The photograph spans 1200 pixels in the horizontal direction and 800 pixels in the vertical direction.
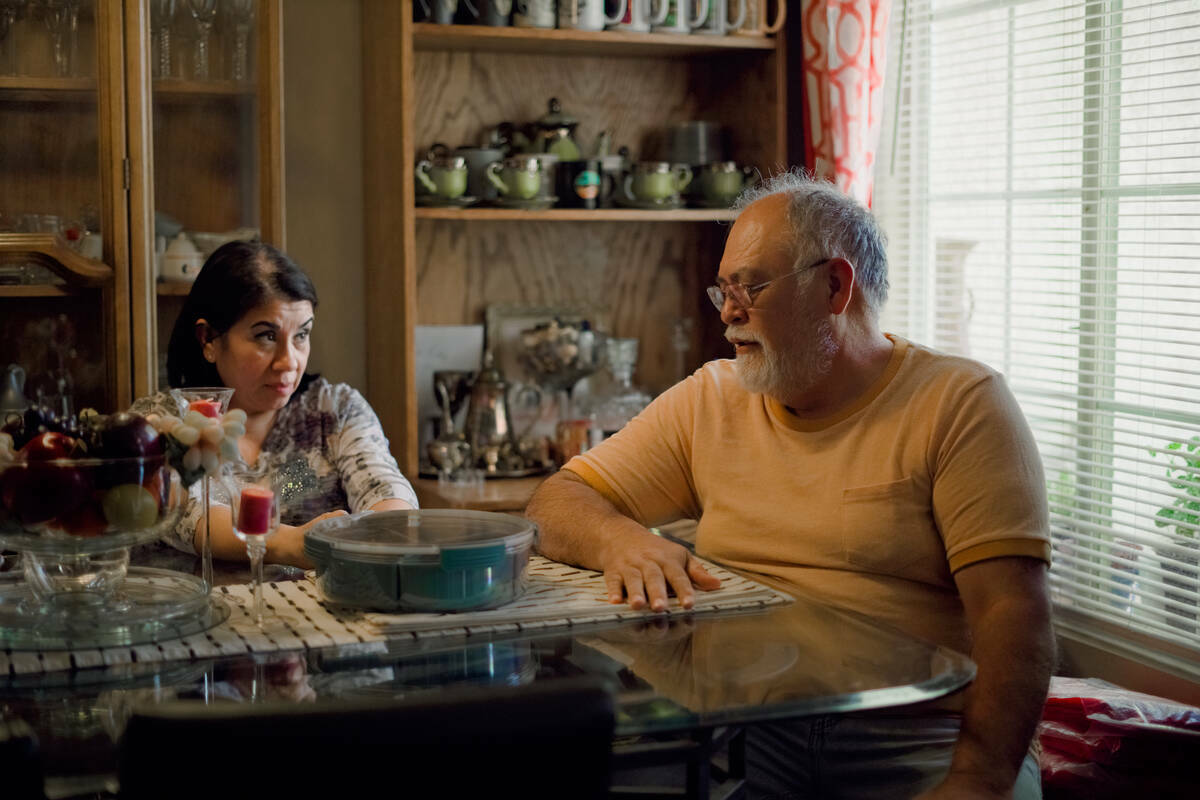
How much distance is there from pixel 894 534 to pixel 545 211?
1.54 meters

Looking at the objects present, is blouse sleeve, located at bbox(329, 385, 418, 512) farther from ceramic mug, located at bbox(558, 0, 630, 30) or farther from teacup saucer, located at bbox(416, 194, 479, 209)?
ceramic mug, located at bbox(558, 0, 630, 30)

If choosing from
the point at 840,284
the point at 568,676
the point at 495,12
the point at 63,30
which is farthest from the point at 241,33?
the point at 568,676

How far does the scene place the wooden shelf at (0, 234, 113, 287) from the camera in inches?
104

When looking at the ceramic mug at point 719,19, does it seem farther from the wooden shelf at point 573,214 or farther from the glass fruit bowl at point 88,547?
the glass fruit bowl at point 88,547

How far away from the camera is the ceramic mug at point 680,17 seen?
3.06 metres

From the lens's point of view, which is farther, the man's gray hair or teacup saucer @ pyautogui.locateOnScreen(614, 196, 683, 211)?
teacup saucer @ pyautogui.locateOnScreen(614, 196, 683, 211)

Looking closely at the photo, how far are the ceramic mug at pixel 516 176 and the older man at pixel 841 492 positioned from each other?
41.8 inches

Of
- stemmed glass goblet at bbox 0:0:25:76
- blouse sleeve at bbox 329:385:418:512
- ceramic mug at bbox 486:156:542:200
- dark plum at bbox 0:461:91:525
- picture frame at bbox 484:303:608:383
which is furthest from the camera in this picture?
picture frame at bbox 484:303:608:383

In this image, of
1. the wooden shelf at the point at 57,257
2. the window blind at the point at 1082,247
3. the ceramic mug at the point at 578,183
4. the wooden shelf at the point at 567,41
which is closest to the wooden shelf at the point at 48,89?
the wooden shelf at the point at 57,257

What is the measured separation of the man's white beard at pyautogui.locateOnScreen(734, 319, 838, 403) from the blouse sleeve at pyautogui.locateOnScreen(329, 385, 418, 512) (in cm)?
73

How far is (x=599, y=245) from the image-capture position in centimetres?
343

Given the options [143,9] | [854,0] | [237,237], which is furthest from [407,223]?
[854,0]

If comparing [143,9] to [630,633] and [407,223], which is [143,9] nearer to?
[407,223]

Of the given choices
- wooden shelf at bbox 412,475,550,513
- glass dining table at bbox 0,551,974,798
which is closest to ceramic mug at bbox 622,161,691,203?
wooden shelf at bbox 412,475,550,513
